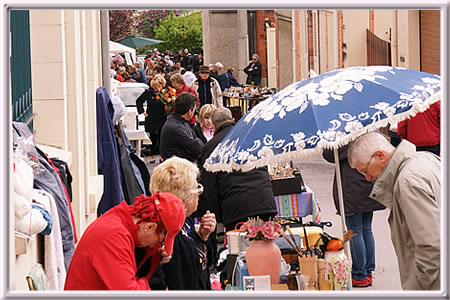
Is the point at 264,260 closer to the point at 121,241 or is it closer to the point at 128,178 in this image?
the point at 121,241

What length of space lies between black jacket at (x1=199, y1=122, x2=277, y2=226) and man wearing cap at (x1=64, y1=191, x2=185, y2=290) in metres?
3.59

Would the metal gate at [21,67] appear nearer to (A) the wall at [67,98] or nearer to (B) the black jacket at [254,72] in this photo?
(A) the wall at [67,98]

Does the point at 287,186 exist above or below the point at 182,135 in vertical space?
below

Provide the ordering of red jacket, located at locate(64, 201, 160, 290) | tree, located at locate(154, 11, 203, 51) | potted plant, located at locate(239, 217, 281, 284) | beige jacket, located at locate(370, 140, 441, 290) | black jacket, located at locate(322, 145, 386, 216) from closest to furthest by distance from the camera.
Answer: red jacket, located at locate(64, 201, 160, 290) → beige jacket, located at locate(370, 140, 441, 290) → potted plant, located at locate(239, 217, 281, 284) → black jacket, located at locate(322, 145, 386, 216) → tree, located at locate(154, 11, 203, 51)

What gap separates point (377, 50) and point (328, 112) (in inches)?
638

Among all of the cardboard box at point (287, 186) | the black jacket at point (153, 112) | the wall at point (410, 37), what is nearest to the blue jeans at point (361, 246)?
the cardboard box at point (287, 186)

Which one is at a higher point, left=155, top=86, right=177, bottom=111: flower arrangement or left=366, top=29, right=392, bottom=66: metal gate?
left=366, top=29, right=392, bottom=66: metal gate

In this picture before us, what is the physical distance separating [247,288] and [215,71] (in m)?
19.5

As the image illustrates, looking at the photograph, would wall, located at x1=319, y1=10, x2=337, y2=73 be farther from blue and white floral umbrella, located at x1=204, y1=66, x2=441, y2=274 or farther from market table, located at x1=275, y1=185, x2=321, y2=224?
blue and white floral umbrella, located at x1=204, y1=66, x2=441, y2=274

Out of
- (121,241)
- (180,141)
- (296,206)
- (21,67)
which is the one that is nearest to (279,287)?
(121,241)

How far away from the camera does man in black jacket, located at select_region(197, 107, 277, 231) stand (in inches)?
302

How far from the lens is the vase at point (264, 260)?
17.5 feet

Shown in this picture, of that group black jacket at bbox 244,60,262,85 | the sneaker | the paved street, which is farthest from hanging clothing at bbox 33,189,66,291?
black jacket at bbox 244,60,262,85

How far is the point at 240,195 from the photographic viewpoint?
7.68 meters
